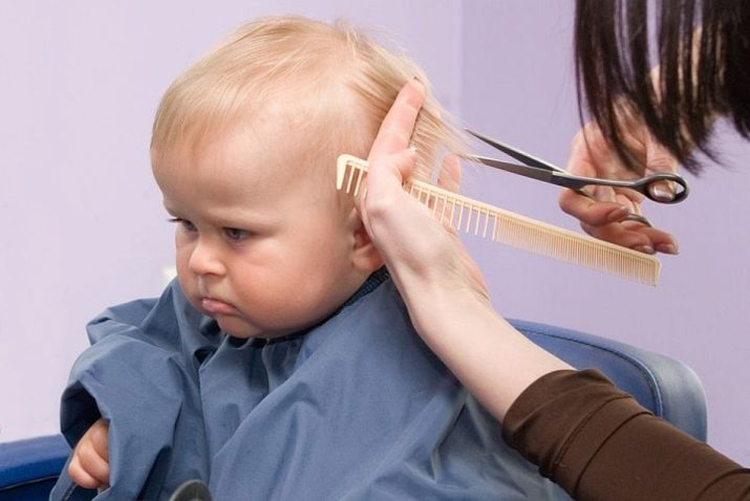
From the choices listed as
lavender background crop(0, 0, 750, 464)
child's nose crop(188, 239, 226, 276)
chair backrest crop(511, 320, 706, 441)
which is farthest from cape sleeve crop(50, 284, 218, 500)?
lavender background crop(0, 0, 750, 464)

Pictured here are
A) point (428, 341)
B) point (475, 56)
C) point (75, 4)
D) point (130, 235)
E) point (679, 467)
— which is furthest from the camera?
point (475, 56)

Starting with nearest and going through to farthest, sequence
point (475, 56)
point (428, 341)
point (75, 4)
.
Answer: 1. point (428, 341)
2. point (75, 4)
3. point (475, 56)

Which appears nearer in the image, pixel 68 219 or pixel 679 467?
pixel 679 467

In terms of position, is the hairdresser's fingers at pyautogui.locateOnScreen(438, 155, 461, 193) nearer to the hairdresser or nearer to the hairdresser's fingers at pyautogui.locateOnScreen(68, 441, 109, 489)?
the hairdresser

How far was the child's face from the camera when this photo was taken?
0.78 m

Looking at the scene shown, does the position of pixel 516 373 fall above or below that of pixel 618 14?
below

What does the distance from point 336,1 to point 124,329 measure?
2.88ft

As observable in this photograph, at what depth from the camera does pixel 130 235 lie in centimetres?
146

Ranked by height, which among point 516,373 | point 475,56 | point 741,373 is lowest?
point 741,373

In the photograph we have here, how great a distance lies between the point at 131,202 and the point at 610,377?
82 cm

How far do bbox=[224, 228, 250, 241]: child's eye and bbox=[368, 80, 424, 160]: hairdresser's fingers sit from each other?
121mm

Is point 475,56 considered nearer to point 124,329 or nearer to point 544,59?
point 544,59

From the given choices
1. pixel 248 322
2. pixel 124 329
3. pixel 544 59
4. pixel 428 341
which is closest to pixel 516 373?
pixel 428 341

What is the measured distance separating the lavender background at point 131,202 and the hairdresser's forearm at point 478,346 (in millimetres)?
517
